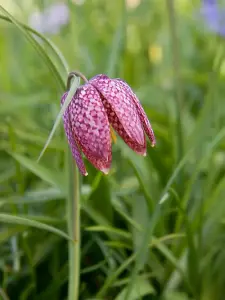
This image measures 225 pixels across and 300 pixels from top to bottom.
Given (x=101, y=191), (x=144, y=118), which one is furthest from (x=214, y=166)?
(x=144, y=118)

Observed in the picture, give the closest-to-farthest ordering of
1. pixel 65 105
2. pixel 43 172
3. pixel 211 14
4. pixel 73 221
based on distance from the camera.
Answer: pixel 65 105 < pixel 73 221 < pixel 43 172 < pixel 211 14

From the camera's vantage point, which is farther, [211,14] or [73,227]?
[211,14]

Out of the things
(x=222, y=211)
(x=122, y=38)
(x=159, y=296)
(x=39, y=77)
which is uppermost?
(x=122, y=38)

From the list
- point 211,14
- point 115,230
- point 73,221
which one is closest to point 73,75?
point 73,221

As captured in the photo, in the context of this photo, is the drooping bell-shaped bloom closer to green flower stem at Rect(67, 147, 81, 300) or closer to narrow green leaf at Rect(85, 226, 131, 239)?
green flower stem at Rect(67, 147, 81, 300)

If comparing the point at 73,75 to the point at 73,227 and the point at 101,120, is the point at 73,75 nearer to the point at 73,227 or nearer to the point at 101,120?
the point at 101,120

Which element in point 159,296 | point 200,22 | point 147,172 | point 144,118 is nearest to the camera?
point 144,118

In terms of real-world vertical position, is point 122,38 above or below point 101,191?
above

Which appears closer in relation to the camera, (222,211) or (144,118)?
(144,118)

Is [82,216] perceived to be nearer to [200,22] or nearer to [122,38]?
[122,38]
